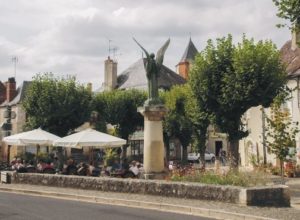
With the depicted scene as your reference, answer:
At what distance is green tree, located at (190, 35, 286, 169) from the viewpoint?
1024 inches

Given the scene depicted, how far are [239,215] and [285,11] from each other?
574 cm

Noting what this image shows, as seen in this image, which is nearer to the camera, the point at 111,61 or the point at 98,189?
the point at 98,189

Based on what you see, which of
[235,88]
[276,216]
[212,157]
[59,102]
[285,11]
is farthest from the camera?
[212,157]

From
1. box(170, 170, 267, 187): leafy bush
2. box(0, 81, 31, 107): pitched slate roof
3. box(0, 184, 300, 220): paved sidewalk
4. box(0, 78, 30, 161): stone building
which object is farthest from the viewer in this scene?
box(0, 81, 31, 107): pitched slate roof

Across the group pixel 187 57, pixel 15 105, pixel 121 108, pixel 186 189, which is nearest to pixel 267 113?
pixel 121 108

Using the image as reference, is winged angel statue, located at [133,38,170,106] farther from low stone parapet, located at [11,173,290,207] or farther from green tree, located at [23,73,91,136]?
green tree, located at [23,73,91,136]

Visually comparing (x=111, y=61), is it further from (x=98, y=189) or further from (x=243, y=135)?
(x=98, y=189)

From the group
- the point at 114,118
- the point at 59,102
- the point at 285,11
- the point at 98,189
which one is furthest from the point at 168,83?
the point at 285,11

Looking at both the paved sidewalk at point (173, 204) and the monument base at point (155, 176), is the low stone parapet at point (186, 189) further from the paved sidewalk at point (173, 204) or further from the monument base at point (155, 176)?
the monument base at point (155, 176)

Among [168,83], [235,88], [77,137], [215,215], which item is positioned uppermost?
[168,83]

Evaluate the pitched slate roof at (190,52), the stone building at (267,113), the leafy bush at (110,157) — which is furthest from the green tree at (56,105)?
the pitched slate roof at (190,52)

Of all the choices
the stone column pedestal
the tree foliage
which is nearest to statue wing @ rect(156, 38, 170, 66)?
the stone column pedestal

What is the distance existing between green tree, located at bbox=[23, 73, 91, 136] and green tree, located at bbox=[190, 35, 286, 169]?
15.3 meters

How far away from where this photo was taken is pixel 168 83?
181 feet
